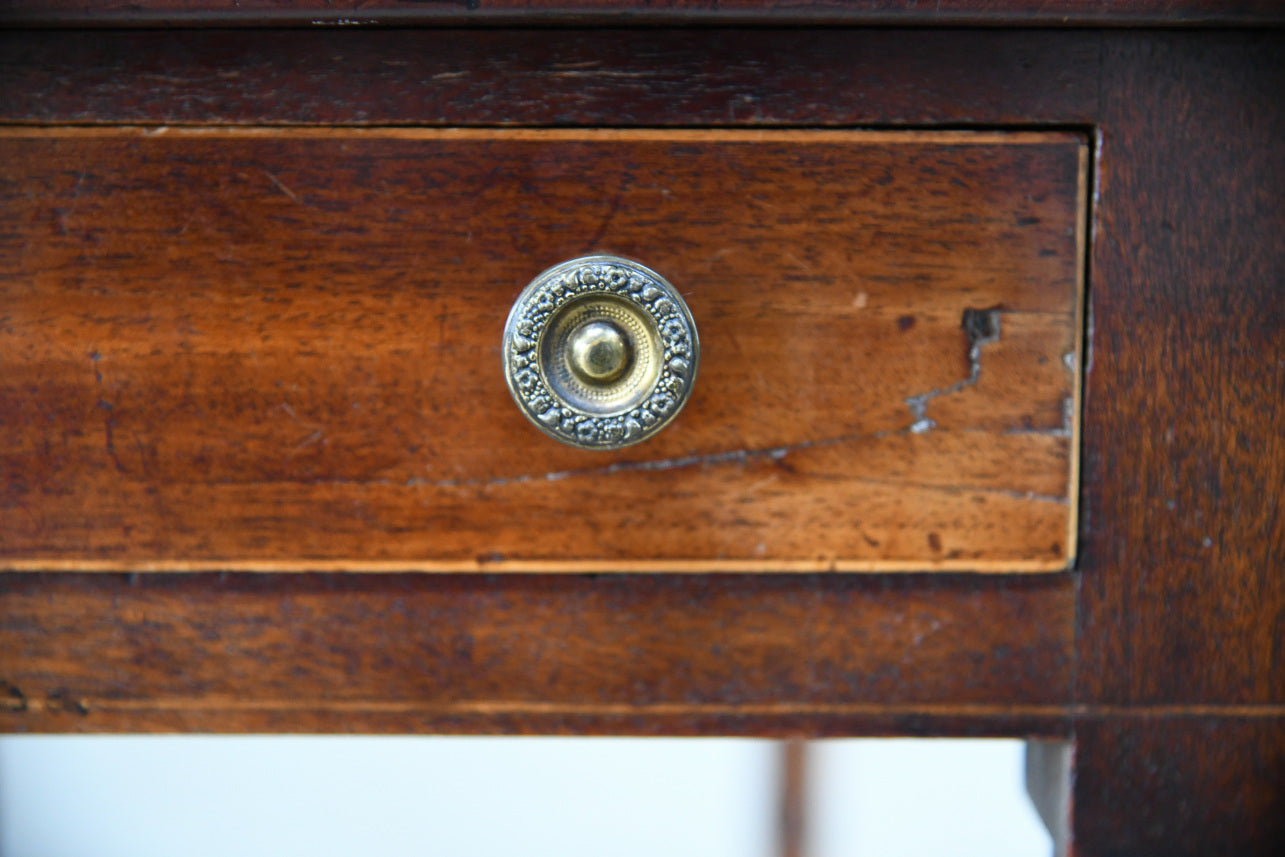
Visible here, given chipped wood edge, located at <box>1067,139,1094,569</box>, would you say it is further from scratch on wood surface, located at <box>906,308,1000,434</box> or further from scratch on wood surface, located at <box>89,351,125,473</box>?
scratch on wood surface, located at <box>89,351,125,473</box>

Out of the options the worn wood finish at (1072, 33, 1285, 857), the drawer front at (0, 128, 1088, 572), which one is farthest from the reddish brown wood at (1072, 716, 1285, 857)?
the drawer front at (0, 128, 1088, 572)

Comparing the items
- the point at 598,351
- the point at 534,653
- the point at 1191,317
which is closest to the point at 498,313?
the point at 598,351

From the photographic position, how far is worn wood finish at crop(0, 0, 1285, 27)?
330 millimetres

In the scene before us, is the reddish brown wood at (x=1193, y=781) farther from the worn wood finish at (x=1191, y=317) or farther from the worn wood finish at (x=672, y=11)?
the worn wood finish at (x=672, y=11)

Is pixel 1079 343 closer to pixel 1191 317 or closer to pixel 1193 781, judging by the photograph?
pixel 1191 317

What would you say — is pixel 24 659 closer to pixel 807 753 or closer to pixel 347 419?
pixel 347 419

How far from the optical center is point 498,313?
1.15 ft

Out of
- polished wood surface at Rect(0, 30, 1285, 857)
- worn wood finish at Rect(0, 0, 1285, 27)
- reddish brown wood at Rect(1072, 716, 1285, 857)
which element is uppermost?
worn wood finish at Rect(0, 0, 1285, 27)

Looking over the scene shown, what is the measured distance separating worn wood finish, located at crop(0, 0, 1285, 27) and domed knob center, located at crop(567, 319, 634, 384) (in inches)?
5.2

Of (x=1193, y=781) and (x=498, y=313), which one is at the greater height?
(x=498, y=313)

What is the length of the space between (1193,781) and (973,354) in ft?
0.73

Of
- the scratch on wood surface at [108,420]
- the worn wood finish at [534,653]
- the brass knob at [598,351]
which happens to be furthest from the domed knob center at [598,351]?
the scratch on wood surface at [108,420]

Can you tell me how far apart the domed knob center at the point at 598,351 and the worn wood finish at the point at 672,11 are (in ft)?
0.43

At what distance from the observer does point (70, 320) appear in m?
0.35
